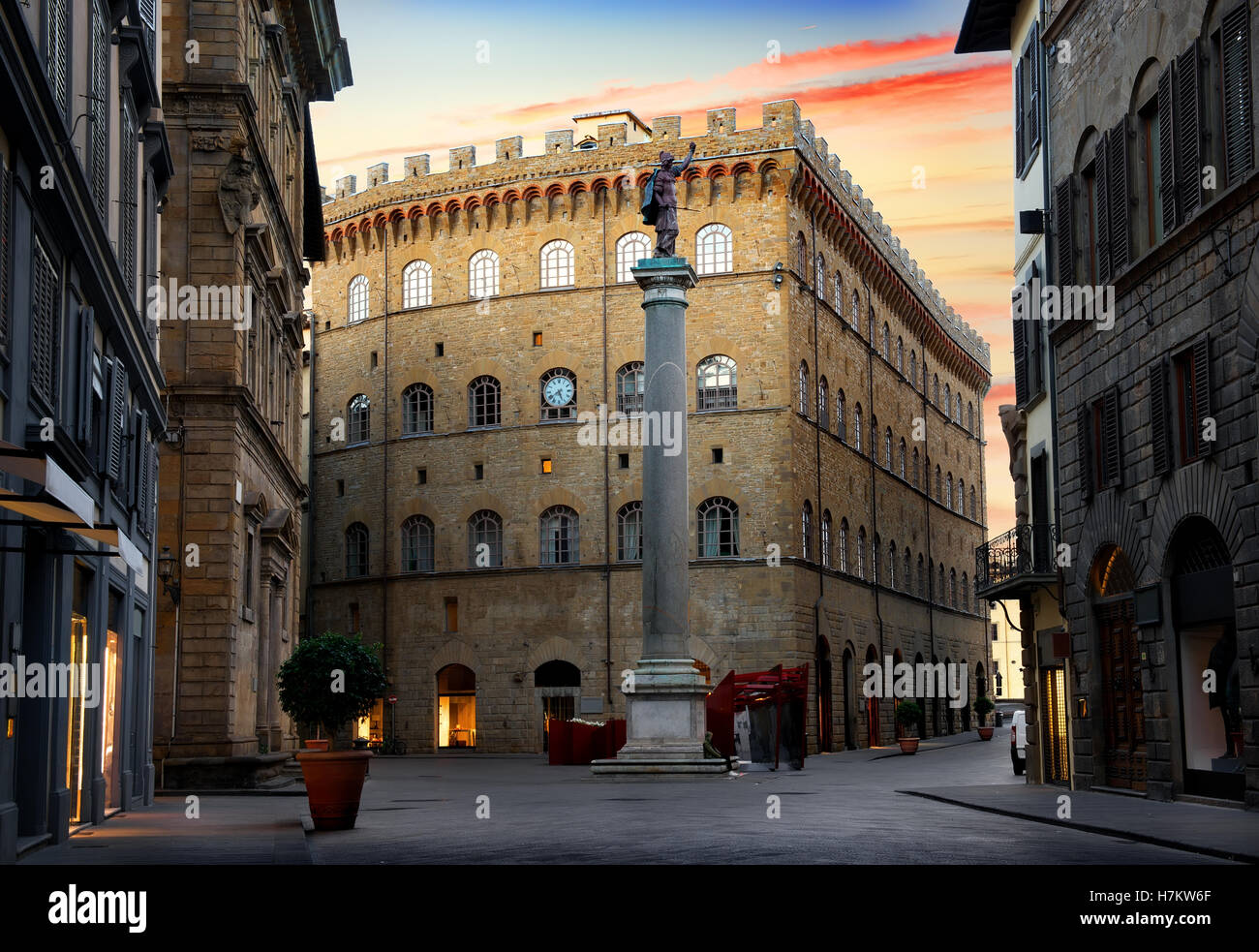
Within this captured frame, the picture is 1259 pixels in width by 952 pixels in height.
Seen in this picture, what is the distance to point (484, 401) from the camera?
184 ft

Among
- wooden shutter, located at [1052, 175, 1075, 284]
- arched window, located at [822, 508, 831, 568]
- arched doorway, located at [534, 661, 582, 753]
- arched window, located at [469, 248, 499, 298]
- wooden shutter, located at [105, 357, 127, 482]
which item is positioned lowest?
arched doorway, located at [534, 661, 582, 753]

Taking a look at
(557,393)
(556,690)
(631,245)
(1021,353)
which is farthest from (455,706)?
(1021,353)

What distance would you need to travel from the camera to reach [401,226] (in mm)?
57875

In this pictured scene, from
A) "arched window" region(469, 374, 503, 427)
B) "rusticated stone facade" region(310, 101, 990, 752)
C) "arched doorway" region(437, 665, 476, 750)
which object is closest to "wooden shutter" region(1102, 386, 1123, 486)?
"rusticated stone facade" region(310, 101, 990, 752)

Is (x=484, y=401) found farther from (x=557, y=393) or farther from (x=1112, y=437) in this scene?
(x=1112, y=437)

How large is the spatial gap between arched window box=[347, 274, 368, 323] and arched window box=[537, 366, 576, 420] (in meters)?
8.45

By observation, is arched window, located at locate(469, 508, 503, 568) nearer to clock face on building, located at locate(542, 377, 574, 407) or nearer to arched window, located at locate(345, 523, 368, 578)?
clock face on building, located at locate(542, 377, 574, 407)

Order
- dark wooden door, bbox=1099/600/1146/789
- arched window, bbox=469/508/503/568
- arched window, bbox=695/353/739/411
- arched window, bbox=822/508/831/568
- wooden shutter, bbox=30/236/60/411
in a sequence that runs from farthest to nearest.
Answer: arched window, bbox=822/508/831/568
arched window, bbox=469/508/503/568
arched window, bbox=695/353/739/411
dark wooden door, bbox=1099/600/1146/789
wooden shutter, bbox=30/236/60/411

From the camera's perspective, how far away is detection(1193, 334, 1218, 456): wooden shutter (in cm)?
2044

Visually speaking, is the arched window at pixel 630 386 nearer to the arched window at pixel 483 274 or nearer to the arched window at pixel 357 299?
the arched window at pixel 483 274

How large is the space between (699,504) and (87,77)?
35.9m
